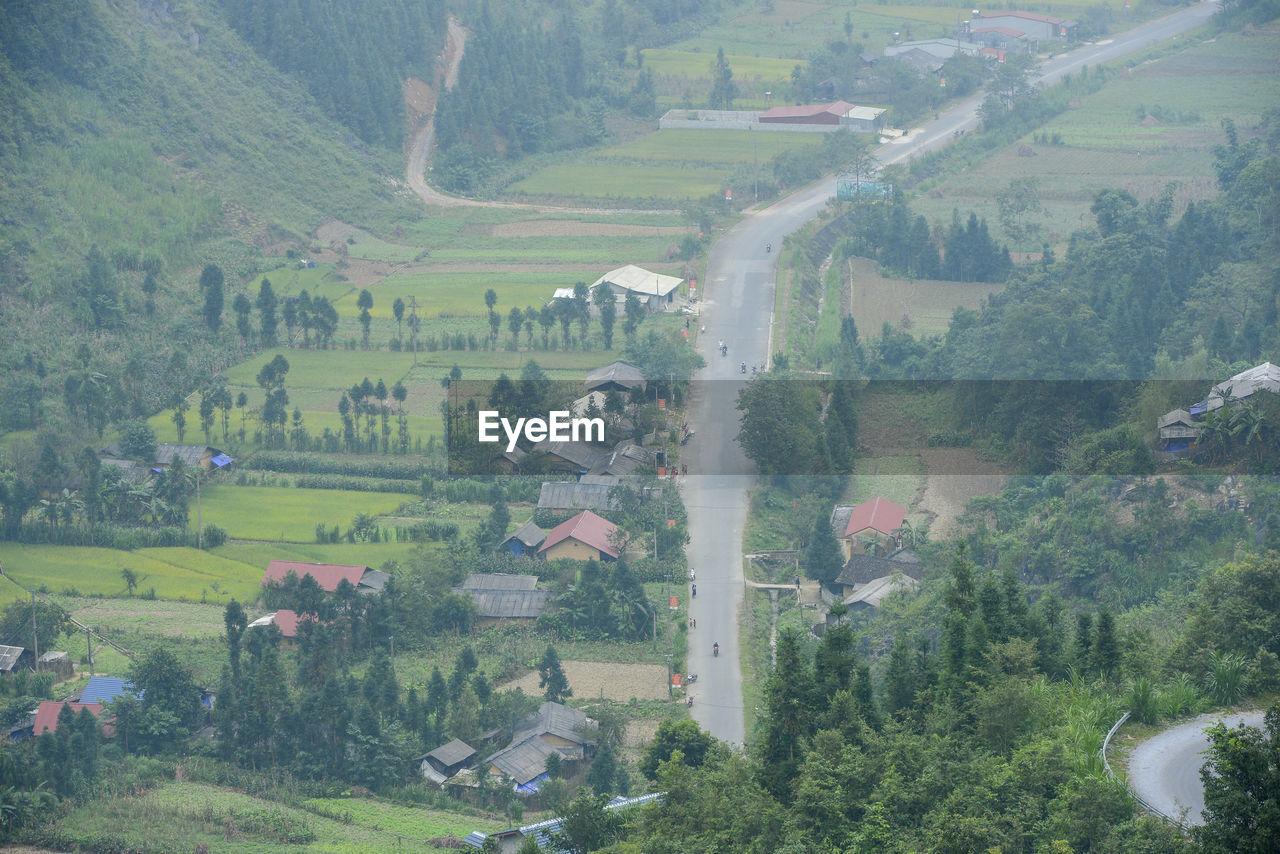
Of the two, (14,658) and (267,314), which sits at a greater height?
(267,314)

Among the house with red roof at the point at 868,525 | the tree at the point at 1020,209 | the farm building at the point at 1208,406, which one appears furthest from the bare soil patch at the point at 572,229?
the farm building at the point at 1208,406

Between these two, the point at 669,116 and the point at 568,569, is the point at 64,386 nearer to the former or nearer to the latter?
the point at 568,569

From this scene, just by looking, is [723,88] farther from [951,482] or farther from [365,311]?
[951,482]

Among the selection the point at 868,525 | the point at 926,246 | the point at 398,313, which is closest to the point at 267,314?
the point at 398,313

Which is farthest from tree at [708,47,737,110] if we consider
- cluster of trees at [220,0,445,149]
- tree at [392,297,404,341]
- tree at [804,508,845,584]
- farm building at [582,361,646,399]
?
tree at [804,508,845,584]

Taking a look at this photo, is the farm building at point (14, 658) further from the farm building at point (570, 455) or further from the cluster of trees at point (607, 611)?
the farm building at point (570, 455)

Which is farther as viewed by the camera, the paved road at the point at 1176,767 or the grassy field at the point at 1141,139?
the grassy field at the point at 1141,139

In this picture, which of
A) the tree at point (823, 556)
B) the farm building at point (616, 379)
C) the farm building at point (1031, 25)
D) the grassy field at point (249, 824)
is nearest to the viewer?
the grassy field at point (249, 824)
